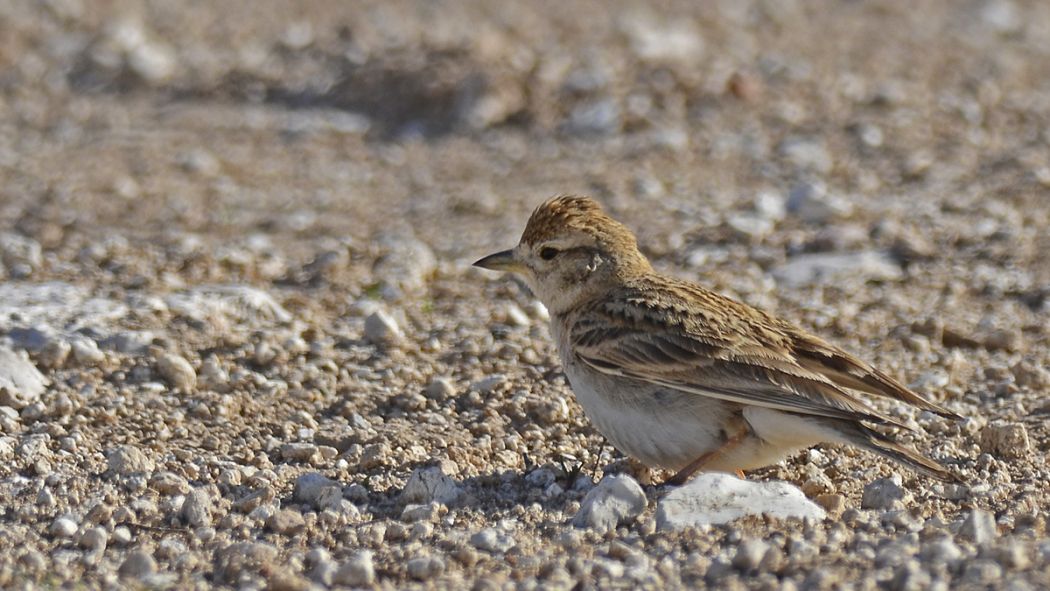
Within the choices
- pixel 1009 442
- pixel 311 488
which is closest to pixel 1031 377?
pixel 1009 442

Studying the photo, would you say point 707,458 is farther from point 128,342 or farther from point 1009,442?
point 128,342

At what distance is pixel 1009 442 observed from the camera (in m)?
5.86

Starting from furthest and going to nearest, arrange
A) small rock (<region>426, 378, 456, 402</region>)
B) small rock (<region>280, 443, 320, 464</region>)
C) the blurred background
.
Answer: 1. the blurred background
2. small rock (<region>426, 378, 456, 402</region>)
3. small rock (<region>280, 443, 320, 464</region>)

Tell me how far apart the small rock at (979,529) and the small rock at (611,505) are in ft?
3.29

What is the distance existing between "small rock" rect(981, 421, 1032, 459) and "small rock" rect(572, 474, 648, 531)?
1591 millimetres

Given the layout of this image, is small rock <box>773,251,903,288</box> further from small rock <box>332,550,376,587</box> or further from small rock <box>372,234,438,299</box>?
small rock <box>332,550,376,587</box>

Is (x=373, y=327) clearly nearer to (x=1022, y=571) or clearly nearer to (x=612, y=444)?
(x=612, y=444)

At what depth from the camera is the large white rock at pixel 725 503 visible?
4945 mm

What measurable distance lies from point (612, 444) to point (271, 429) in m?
1.37

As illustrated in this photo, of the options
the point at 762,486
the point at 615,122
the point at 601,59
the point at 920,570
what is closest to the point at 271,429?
the point at 762,486

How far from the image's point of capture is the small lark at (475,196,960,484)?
5.28 m

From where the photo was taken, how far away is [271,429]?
6.16 metres

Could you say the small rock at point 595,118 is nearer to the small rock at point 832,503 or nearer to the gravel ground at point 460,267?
the gravel ground at point 460,267

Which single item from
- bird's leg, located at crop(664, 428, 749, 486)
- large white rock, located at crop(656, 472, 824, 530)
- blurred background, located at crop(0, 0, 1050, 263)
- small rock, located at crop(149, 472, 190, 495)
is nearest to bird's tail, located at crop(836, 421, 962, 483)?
large white rock, located at crop(656, 472, 824, 530)
